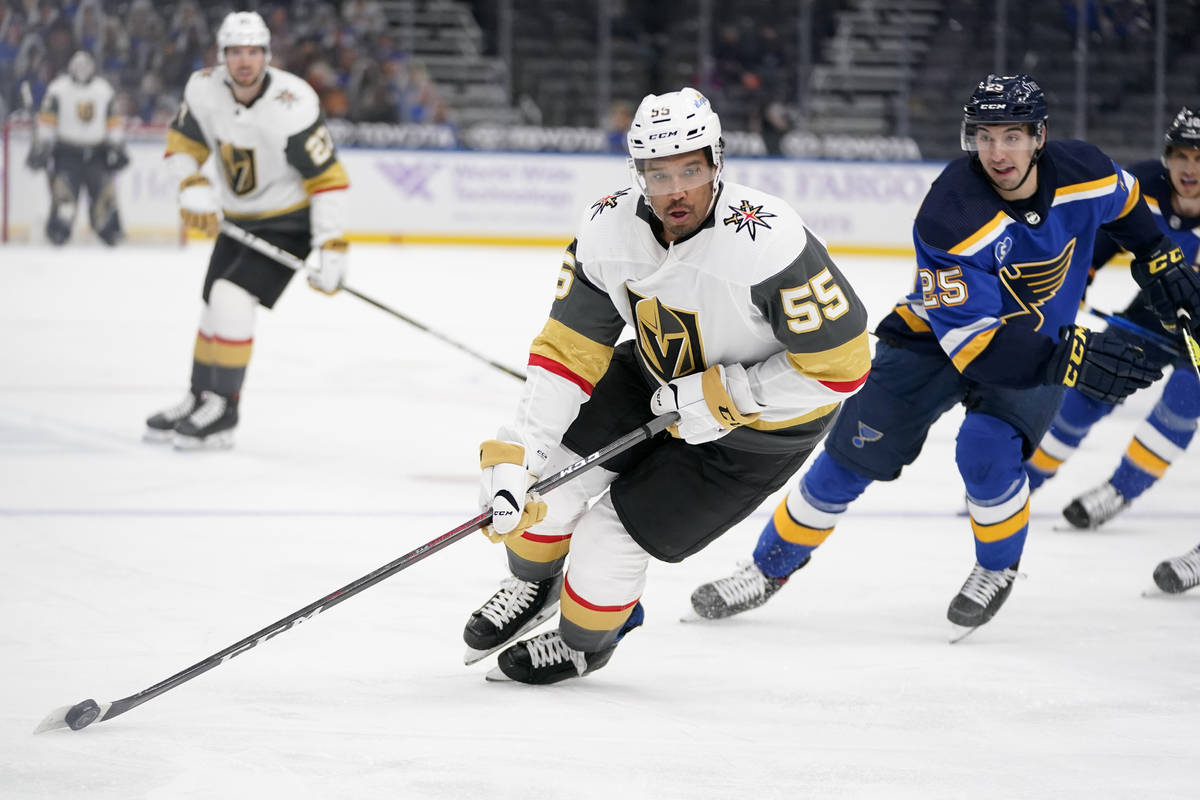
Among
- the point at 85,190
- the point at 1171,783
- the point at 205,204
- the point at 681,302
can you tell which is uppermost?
the point at 681,302

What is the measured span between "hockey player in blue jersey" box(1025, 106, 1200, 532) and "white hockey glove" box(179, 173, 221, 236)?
2.77 meters

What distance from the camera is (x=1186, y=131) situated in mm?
3662

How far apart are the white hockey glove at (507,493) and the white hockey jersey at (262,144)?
8.74ft

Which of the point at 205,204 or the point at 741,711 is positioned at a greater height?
the point at 205,204

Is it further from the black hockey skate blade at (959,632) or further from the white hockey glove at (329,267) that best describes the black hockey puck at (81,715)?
the white hockey glove at (329,267)

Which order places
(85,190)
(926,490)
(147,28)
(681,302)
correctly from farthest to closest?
(147,28) → (85,190) → (926,490) → (681,302)

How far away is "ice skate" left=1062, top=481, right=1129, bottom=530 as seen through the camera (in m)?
3.96

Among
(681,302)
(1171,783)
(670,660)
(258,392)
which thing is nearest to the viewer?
(1171,783)

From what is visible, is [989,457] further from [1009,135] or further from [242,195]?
[242,195]

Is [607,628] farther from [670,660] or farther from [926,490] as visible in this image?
[926,490]

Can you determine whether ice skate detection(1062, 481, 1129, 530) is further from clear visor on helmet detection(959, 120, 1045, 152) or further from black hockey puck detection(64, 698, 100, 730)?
black hockey puck detection(64, 698, 100, 730)

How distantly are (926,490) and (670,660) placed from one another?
184 centimetres

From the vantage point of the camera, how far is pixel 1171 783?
222cm

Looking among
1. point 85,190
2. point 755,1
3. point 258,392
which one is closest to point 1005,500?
point 258,392
